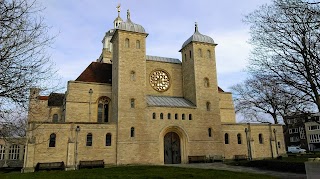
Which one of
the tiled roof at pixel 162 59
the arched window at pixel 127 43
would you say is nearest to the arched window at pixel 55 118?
the arched window at pixel 127 43

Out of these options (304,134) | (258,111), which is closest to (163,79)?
(258,111)

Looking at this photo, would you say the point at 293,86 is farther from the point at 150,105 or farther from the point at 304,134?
the point at 304,134

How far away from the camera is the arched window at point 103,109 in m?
30.7

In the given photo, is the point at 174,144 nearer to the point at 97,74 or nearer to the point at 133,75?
the point at 133,75

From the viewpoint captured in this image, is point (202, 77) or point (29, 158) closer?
point (29, 158)

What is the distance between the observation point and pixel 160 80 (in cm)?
3422

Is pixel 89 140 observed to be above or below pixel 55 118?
below

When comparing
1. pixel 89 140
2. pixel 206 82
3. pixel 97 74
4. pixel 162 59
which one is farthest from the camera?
pixel 162 59

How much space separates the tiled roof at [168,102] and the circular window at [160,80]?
1586 millimetres

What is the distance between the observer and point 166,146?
1179 inches

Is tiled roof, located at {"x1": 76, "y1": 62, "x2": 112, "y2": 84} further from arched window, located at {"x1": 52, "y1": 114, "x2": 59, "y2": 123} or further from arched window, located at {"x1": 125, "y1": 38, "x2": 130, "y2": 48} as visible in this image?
arched window, located at {"x1": 52, "y1": 114, "x2": 59, "y2": 123}

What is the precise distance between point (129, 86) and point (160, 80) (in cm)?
596

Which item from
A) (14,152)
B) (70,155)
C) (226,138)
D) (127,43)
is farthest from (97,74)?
(14,152)

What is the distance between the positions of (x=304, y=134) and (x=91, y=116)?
186ft
